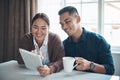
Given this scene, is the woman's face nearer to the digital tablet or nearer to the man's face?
the man's face

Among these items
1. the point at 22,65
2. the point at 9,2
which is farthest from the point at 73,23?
the point at 9,2

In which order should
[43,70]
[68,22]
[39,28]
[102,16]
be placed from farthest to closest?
[102,16]
[68,22]
[39,28]
[43,70]

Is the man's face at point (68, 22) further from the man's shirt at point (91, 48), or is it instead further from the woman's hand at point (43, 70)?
the woman's hand at point (43, 70)

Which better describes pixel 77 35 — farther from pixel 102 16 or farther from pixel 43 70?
pixel 102 16

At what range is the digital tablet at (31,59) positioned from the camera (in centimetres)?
122

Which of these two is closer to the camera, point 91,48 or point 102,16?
point 91,48

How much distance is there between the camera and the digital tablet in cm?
122

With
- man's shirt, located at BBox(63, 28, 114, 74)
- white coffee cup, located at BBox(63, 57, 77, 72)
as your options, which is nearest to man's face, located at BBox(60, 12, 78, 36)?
man's shirt, located at BBox(63, 28, 114, 74)

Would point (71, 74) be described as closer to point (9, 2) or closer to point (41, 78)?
point (41, 78)

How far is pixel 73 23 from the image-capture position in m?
1.72

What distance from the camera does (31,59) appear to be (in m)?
1.27

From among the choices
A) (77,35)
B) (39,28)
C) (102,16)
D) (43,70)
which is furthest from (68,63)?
(102,16)

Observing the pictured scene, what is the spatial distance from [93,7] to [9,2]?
1455mm

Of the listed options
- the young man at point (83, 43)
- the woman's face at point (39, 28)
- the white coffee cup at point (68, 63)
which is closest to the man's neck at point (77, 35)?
the young man at point (83, 43)
